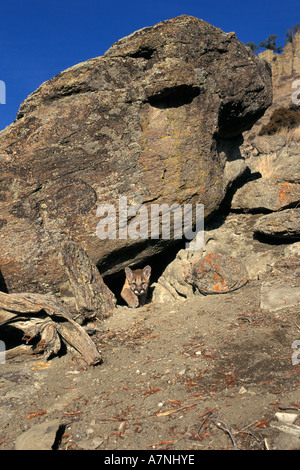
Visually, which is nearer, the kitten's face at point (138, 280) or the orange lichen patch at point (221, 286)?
the orange lichen patch at point (221, 286)

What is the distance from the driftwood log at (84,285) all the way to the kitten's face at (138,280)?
1085 mm

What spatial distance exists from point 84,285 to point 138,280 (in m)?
1.66

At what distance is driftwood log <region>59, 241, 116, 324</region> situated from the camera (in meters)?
5.65

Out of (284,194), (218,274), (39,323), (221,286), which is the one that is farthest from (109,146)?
(284,194)

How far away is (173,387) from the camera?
329cm

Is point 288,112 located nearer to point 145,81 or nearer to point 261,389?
point 145,81

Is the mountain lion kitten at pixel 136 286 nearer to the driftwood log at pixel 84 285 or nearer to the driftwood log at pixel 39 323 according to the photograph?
the driftwood log at pixel 84 285

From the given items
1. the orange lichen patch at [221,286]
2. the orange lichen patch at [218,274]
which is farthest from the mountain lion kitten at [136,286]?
the orange lichen patch at [221,286]

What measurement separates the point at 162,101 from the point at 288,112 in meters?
14.6

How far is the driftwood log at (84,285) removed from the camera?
5.65 meters

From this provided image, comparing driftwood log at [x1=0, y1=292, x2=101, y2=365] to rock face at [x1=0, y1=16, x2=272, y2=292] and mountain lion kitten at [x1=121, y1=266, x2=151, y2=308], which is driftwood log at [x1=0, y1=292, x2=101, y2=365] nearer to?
rock face at [x1=0, y1=16, x2=272, y2=292]

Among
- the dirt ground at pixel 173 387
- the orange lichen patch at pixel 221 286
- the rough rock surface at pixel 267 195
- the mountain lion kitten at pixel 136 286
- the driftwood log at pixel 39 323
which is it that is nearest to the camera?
the dirt ground at pixel 173 387

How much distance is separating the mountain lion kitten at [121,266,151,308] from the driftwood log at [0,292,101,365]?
2.75 meters

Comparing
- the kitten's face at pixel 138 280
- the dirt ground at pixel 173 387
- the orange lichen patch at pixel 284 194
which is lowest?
the dirt ground at pixel 173 387
